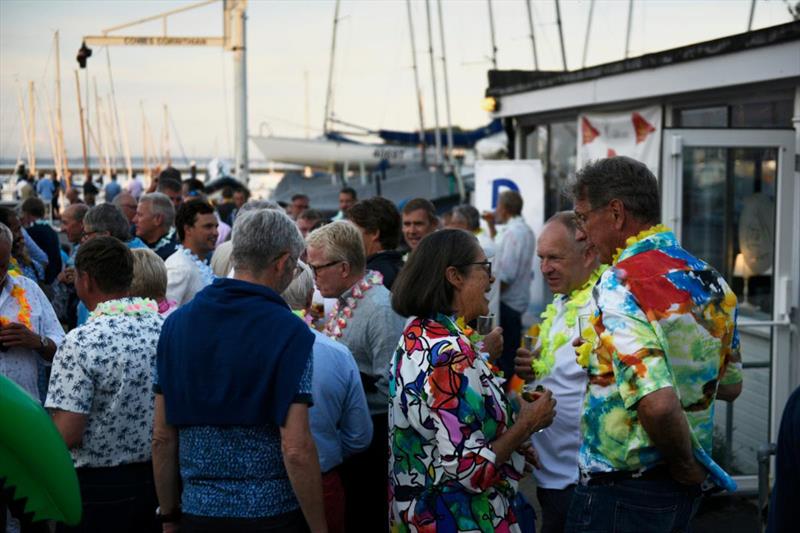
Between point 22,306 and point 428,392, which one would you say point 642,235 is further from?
point 22,306

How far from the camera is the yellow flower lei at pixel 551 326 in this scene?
392 cm

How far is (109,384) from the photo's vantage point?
3582 mm

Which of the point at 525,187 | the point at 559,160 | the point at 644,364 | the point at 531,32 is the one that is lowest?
the point at 644,364

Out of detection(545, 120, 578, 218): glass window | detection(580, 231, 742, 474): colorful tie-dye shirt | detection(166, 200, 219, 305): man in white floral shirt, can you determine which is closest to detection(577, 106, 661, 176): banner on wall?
detection(545, 120, 578, 218): glass window

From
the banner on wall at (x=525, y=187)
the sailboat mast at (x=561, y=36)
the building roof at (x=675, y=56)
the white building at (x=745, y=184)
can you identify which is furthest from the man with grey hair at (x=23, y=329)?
the sailboat mast at (x=561, y=36)

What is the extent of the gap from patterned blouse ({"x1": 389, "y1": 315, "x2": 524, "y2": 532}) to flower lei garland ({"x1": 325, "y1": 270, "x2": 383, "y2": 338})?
1.03 metres

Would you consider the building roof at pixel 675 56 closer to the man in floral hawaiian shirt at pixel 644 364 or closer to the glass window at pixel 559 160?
the glass window at pixel 559 160

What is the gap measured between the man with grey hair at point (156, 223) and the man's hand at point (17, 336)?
2822 millimetres

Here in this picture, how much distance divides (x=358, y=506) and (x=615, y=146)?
17.3 feet

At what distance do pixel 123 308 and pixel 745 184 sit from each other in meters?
4.62

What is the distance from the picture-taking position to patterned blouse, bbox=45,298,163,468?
350cm

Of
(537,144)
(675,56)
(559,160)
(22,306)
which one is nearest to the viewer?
(22,306)

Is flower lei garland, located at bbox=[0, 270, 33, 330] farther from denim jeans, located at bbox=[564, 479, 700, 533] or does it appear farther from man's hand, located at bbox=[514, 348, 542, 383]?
denim jeans, located at bbox=[564, 479, 700, 533]

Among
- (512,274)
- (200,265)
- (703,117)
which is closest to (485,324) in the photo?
(200,265)
